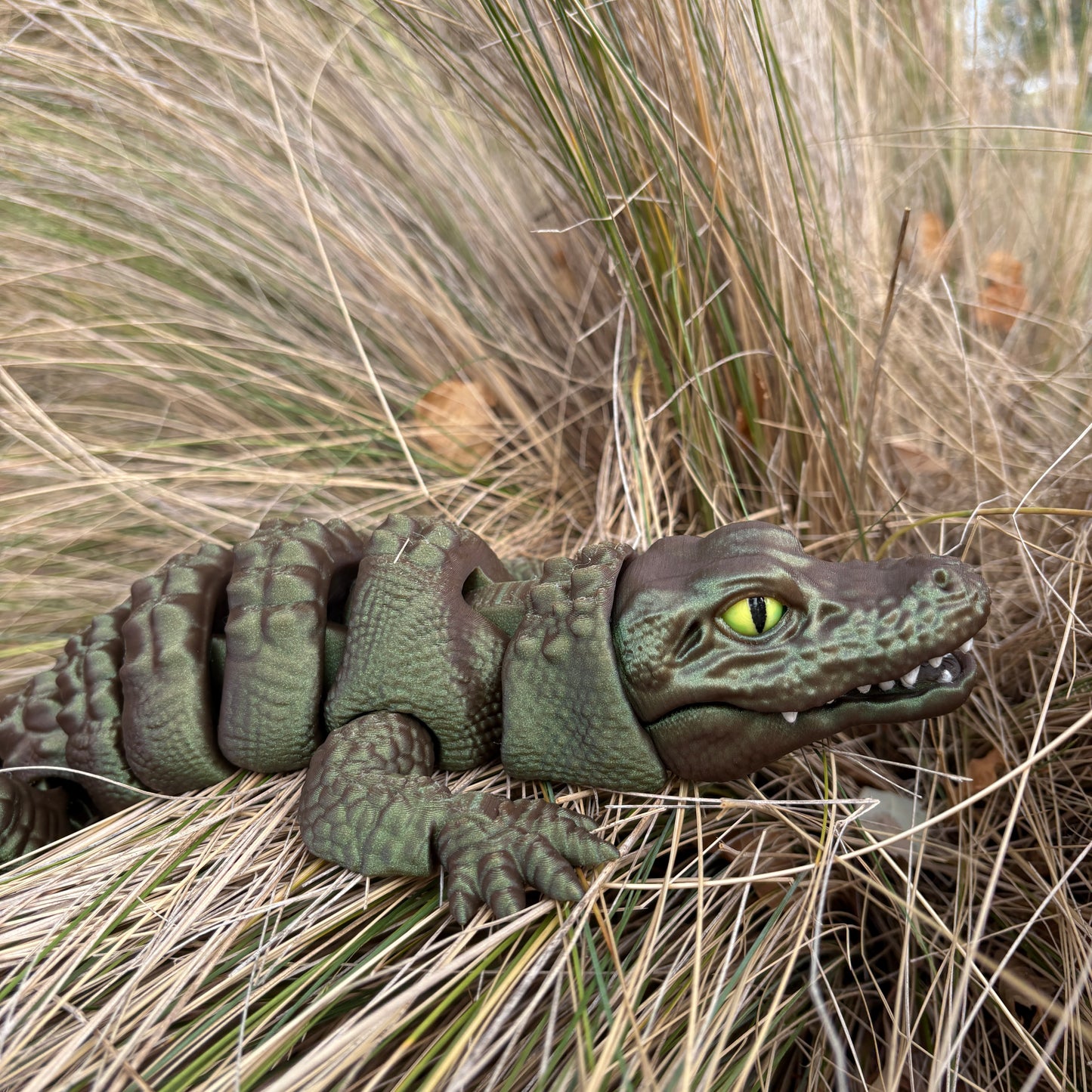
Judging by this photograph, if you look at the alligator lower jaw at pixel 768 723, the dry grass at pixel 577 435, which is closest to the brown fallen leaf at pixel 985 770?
the dry grass at pixel 577 435

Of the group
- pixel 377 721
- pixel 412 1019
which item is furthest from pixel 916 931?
pixel 377 721

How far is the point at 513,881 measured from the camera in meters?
1.24

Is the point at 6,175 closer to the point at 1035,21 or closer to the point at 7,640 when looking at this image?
the point at 7,640

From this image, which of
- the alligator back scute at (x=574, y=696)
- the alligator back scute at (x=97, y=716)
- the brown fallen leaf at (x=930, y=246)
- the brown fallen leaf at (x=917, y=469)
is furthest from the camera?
the brown fallen leaf at (x=930, y=246)

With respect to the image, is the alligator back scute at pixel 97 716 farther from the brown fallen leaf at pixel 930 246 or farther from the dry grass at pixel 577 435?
the brown fallen leaf at pixel 930 246

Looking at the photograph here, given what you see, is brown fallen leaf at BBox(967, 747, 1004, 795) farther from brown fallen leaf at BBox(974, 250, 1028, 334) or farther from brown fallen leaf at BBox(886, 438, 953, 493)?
brown fallen leaf at BBox(974, 250, 1028, 334)

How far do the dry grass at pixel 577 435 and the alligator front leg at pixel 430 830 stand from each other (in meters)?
0.07

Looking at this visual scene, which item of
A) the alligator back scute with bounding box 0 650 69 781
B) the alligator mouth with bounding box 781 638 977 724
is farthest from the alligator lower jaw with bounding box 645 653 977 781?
the alligator back scute with bounding box 0 650 69 781

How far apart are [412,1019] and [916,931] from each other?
30.4 inches

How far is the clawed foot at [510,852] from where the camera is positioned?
1241mm

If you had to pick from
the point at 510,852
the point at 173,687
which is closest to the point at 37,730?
the point at 173,687

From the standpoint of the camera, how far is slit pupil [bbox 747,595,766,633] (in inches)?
51.8

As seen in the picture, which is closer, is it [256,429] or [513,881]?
[513,881]

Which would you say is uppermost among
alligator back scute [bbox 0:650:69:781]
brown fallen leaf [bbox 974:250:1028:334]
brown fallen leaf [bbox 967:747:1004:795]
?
brown fallen leaf [bbox 974:250:1028:334]
